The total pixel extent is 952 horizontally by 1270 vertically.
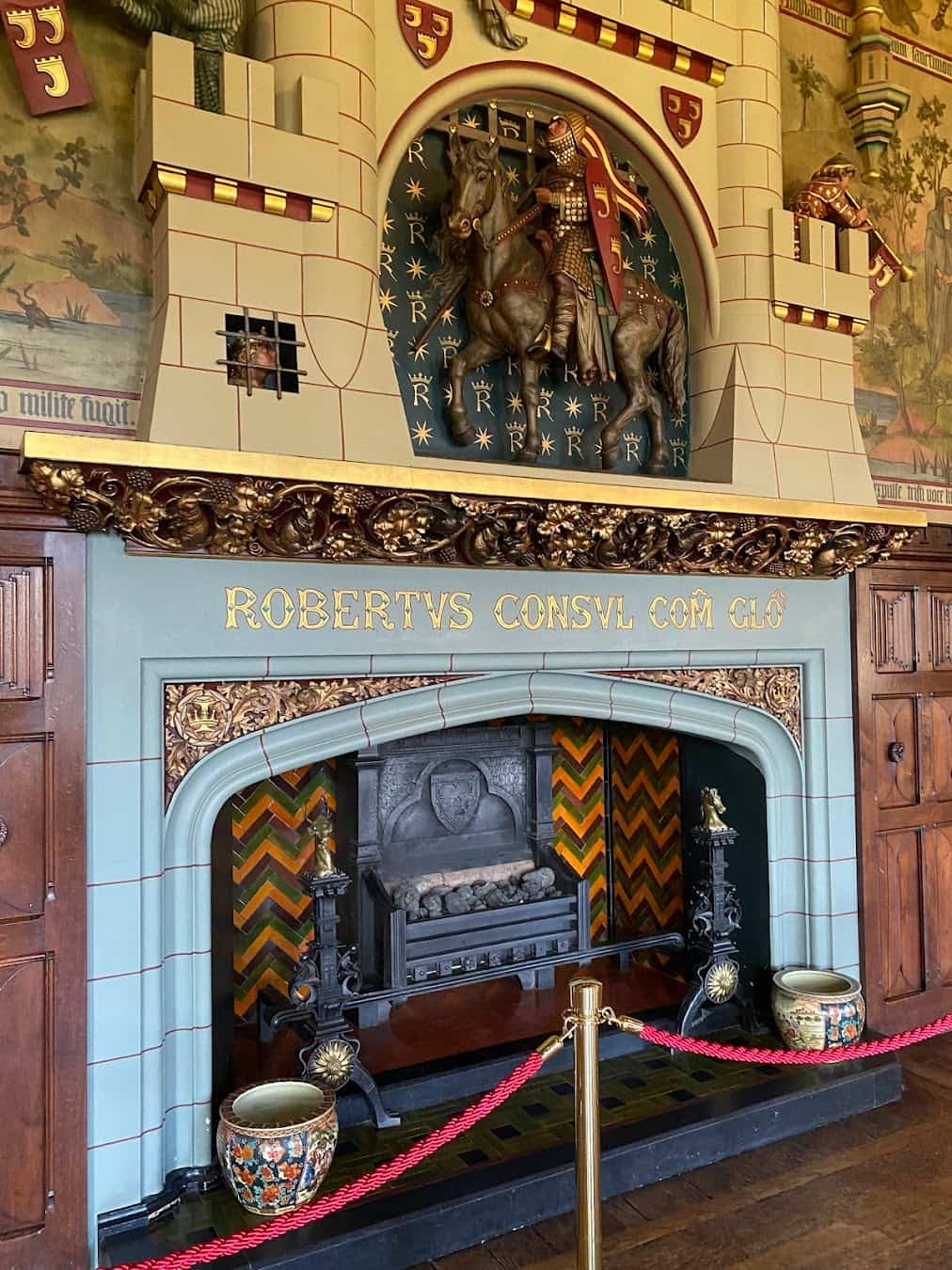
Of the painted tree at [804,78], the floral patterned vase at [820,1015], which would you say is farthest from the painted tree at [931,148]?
the floral patterned vase at [820,1015]

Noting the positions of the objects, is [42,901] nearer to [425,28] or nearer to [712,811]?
[712,811]

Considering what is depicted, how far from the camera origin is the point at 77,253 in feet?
10.6

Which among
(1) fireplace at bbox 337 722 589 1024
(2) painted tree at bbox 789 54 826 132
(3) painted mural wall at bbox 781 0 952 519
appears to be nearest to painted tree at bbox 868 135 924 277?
(3) painted mural wall at bbox 781 0 952 519

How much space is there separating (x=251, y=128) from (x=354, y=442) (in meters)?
1.12

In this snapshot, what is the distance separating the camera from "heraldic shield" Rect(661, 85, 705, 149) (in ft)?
13.9

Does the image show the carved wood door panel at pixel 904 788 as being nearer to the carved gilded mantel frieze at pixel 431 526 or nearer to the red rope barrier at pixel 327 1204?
the carved gilded mantel frieze at pixel 431 526

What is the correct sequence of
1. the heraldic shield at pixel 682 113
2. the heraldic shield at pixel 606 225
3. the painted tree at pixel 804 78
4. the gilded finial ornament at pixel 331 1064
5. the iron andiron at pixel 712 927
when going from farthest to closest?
1. the painted tree at pixel 804 78
2. the iron andiron at pixel 712 927
3. the heraldic shield at pixel 682 113
4. the heraldic shield at pixel 606 225
5. the gilded finial ornament at pixel 331 1064

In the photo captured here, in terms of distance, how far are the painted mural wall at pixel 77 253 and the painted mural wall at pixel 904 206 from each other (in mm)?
3408

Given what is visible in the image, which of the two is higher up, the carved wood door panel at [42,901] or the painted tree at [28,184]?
the painted tree at [28,184]

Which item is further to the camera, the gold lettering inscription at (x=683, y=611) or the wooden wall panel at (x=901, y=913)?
the wooden wall panel at (x=901, y=913)

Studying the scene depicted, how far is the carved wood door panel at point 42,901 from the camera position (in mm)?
2871

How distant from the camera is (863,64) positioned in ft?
16.5

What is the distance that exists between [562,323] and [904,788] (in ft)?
9.80

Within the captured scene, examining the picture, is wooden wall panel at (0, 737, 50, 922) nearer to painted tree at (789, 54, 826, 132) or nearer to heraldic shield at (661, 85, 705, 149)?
heraldic shield at (661, 85, 705, 149)
